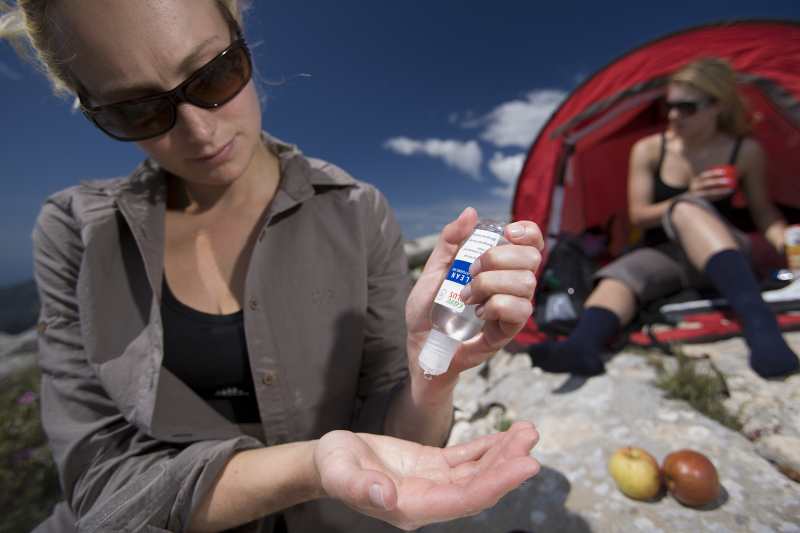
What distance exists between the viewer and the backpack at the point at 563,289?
323 centimetres

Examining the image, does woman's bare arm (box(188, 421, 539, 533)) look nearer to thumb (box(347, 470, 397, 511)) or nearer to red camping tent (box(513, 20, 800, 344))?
thumb (box(347, 470, 397, 511))

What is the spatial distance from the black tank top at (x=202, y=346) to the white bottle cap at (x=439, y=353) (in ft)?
2.51

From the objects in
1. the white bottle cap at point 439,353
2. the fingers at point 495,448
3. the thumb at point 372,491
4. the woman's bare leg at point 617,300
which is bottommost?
the woman's bare leg at point 617,300

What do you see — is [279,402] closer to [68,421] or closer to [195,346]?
[195,346]

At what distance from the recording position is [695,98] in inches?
129

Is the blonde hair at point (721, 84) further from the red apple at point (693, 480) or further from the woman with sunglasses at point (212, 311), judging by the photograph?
the woman with sunglasses at point (212, 311)

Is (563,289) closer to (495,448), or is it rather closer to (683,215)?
(683,215)

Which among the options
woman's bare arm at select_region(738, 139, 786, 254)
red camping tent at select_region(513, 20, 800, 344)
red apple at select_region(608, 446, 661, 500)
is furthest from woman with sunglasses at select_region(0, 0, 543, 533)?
woman's bare arm at select_region(738, 139, 786, 254)

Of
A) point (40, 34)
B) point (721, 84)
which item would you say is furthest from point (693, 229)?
point (40, 34)

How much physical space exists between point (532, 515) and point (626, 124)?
497 cm

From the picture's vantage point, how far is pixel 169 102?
1197mm

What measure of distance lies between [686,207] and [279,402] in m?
3.11

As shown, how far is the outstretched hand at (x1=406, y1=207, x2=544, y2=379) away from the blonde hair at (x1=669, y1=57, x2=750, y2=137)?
3612 millimetres

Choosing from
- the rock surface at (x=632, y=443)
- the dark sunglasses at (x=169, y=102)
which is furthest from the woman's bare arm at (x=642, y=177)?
the dark sunglasses at (x=169, y=102)
